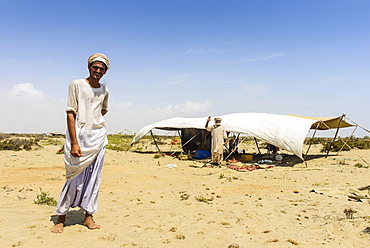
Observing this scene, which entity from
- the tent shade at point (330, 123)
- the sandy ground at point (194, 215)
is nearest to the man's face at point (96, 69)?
the sandy ground at point (194, 215)

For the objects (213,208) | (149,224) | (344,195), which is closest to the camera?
(149,224)

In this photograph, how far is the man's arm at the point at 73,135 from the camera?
3.29m

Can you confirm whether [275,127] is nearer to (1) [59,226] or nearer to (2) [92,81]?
(2) [92,81]

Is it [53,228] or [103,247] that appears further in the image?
[53,228]

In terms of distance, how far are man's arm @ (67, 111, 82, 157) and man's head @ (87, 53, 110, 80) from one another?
57cm

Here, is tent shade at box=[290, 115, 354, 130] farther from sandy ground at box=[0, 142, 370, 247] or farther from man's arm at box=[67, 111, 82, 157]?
man's arm at box=[67, 111, 82, 157]

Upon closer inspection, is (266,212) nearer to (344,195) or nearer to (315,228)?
(315,228)

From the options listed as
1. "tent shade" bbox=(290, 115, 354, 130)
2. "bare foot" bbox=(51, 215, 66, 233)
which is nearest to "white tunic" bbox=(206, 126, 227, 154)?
"tent shade" bbox=(290, 115, 354, 130)

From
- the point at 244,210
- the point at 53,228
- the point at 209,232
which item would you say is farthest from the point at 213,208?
the point at 53,228

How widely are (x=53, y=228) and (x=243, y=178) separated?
21.3ft

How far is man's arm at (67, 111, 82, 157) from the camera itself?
3.29 m

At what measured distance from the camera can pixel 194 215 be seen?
4.55 m

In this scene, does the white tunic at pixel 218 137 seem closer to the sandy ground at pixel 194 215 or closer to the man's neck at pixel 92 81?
the sandy ground at pixel 194 215

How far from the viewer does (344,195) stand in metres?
5.96
